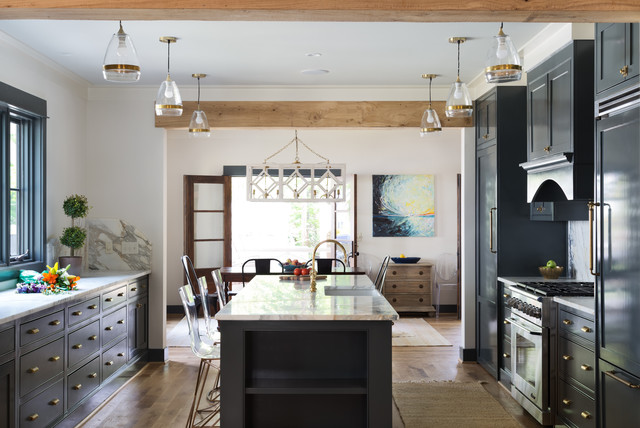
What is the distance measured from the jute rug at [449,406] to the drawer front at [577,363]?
666mm

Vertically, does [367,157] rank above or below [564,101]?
above

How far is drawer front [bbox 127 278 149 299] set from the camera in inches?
233

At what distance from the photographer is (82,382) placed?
15.2 feet

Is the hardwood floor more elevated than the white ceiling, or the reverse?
the white ceiling

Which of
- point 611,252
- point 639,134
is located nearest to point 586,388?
point 611,252

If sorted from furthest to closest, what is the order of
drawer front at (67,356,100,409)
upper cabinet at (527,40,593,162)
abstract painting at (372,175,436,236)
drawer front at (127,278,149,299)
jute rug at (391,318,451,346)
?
abstract painting at (372,175,436,236), jute rug at (391,318,451,346), drawer front at (127,278,149,299), drawer front at (67,356,100,409), upper cabinet at (527,40,593,162)

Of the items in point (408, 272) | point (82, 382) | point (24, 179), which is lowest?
point (82, 382)

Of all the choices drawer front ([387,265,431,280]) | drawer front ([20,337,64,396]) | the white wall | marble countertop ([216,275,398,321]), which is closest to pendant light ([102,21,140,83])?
marble countertop ([216,275,398,321])

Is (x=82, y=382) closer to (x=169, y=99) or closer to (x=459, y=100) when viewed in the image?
(x=169, y=99)

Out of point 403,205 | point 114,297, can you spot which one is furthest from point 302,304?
point 403,205

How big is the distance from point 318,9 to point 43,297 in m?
2.81

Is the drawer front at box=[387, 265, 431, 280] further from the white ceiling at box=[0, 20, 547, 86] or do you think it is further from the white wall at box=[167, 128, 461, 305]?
the white ceiling at box=[0, 20, 547, 86]

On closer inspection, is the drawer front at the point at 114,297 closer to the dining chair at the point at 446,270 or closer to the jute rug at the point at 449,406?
the jute rug at the point at 449,406

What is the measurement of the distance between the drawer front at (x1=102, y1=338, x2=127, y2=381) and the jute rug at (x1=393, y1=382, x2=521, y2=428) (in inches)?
91.1
